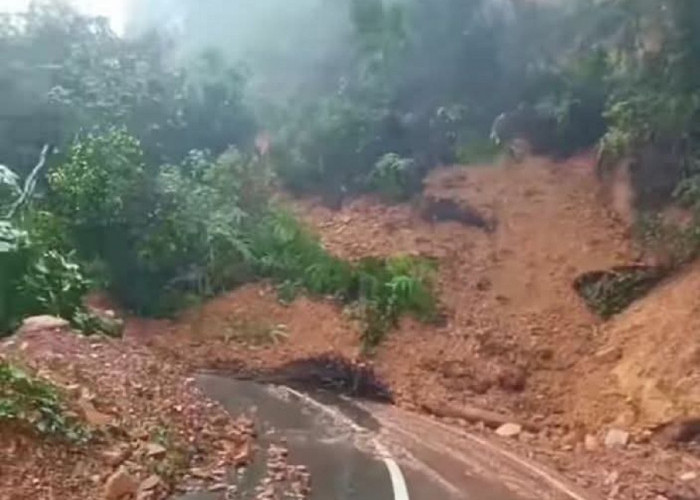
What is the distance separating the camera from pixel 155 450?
7500 millimetres

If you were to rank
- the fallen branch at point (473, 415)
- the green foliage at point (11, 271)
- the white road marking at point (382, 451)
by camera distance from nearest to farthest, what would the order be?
the white road marking at point (382, 451)
the green foliage at point (11, 271)
the fallen branch at point (473, 415)

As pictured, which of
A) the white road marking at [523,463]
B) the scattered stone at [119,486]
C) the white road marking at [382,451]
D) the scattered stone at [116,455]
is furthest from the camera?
the white road marking at [523,463]

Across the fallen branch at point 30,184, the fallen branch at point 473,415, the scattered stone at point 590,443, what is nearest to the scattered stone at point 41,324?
the fallen branch at point 30,184

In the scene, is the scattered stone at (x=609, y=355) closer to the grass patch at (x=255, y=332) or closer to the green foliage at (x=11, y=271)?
the grass patch at (x=255, y=332)

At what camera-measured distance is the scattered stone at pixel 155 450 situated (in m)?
7.44

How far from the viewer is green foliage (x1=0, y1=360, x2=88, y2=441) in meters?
7.01

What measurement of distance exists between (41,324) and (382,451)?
377cm

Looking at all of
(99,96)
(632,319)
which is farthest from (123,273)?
(632,319)

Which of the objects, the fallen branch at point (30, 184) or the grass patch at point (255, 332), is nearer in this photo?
the fallen branch at point (30, 184)

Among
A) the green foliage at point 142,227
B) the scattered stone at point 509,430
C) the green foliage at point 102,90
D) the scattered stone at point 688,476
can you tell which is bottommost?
the scattered stone at point 688,476

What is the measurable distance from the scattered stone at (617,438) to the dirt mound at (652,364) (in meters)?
0.20

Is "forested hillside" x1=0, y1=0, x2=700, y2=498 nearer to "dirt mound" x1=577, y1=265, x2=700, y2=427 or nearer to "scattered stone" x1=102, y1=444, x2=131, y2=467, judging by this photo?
"dirt mound" x1=577, y1=265, x2=700, y2=427

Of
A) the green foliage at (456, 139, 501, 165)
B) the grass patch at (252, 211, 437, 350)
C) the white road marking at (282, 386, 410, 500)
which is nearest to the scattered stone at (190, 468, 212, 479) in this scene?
the white road marking at (282, 386, 410, 500)

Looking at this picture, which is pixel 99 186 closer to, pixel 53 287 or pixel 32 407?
pixel 53 287
